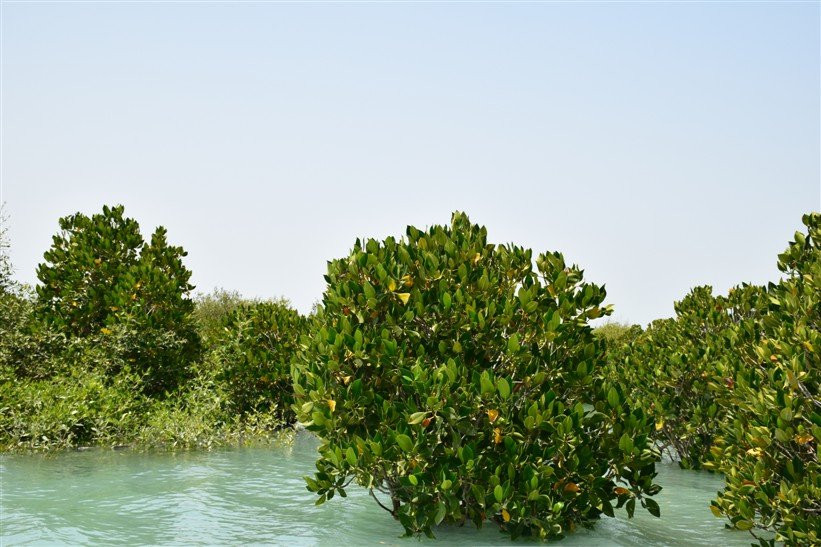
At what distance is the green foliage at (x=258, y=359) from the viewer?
16156mm

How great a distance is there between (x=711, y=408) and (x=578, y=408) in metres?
5.43

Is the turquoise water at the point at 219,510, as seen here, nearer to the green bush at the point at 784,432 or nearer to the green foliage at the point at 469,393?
the green foliage at the point at 469,393

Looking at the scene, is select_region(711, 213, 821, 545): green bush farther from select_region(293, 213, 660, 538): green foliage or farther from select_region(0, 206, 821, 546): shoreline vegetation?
select_region(293, 213, 660, 538): green foliage

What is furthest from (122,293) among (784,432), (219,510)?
(784,432)

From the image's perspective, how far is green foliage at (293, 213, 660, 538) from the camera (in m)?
6.94

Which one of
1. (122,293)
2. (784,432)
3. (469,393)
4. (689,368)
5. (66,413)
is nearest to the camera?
(784,432)

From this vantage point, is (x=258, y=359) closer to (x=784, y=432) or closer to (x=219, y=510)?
(x=219, y=510)

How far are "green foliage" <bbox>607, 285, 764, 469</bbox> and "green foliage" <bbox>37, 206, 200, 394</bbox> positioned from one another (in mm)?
9107

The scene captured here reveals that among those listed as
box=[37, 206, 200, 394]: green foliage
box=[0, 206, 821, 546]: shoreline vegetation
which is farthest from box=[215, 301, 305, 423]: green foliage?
box=[0, 206, 821, 546]: shoreline vegetation

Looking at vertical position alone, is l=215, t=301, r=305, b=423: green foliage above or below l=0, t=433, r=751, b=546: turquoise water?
above

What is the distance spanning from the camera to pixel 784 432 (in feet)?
21.3

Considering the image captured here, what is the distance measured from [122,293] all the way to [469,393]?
11.1m

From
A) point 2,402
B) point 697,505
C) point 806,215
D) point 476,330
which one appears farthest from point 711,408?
point 2,402

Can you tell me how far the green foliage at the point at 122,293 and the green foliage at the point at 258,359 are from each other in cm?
116
